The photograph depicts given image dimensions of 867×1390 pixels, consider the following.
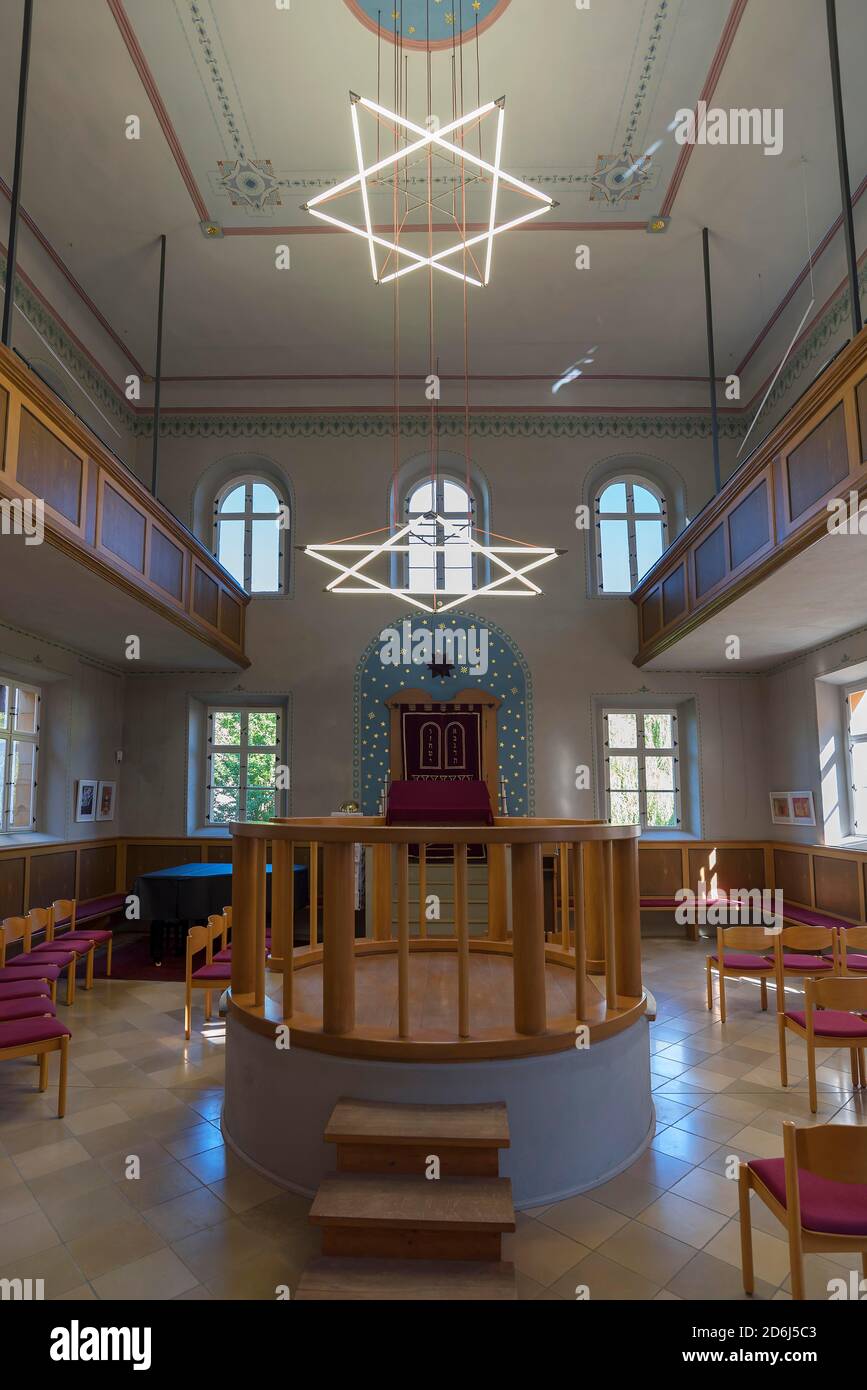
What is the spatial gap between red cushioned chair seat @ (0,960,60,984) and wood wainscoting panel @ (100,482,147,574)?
3121 mm

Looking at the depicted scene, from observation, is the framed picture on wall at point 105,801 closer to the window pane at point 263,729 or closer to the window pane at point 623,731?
the window pane at point 263,729

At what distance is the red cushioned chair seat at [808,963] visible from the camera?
5414 millimetres

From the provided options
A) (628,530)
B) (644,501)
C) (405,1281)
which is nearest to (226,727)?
(628,530)

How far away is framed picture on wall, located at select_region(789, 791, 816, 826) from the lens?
8586mm

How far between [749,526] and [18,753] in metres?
7.43

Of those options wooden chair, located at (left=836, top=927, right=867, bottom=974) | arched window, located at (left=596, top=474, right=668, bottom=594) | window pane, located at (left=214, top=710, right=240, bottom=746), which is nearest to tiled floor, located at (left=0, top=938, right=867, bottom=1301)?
wooden chair, located at (left=836, top=927, right=867, bottom=974)

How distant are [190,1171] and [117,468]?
5.03 meters

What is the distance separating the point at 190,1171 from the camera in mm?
3383

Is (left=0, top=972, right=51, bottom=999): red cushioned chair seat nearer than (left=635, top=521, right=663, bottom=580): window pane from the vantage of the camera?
Yes

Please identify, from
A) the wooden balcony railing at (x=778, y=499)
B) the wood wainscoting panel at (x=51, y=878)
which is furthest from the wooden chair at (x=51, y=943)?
the wooden balcony railing at (x=778, y=499)

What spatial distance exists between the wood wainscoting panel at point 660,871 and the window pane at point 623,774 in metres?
0.85

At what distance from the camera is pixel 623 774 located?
1007 centimetres

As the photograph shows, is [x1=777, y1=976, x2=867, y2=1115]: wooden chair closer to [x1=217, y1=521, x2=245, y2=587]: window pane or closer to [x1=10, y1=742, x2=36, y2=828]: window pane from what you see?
[x1=10, y1=742, x2=36, y2=828]: window pane
